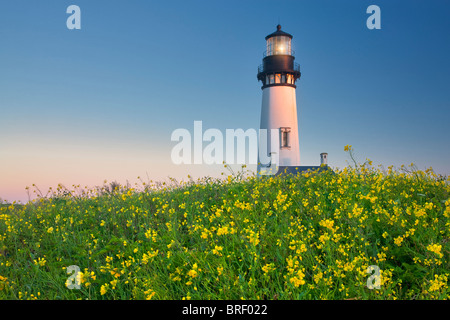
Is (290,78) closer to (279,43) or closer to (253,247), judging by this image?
(279,43)

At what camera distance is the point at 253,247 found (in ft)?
11.7

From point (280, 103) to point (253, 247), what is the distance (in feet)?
80.3

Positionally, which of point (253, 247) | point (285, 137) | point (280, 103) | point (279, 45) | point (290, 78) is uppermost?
point (279, 45)

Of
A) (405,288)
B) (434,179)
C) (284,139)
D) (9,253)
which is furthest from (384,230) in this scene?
(284,139)

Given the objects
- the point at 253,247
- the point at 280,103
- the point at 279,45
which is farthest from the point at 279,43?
the point at 253,247

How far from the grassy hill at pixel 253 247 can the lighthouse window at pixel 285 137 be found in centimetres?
1900

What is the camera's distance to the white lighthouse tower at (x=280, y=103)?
87.8 ft

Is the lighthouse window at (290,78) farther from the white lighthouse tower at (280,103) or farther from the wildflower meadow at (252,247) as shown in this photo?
the wildflower meadow at (252,247)

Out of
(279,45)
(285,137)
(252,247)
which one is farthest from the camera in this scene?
(279,45)

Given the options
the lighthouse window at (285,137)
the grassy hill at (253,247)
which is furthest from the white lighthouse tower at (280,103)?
the grassy hill at (253,247)
